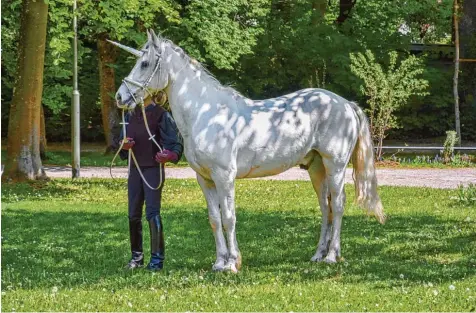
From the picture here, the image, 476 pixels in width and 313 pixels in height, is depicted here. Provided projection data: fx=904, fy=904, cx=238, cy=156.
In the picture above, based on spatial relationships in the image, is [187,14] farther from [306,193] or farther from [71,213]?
[71,213]

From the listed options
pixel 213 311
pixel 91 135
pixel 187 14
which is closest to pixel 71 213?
pixel 213 311

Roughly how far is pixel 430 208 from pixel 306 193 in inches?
138

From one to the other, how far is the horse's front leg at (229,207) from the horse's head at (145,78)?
3.62ft

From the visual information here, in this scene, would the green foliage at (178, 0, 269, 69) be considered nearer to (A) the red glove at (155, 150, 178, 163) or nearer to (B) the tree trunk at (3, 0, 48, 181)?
(B) the tree trunk at (3, 0, 48, 181)

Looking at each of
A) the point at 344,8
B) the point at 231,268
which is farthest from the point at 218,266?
the point at 344,8

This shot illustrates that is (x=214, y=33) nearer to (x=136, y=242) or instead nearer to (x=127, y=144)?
(x=136, y=242)

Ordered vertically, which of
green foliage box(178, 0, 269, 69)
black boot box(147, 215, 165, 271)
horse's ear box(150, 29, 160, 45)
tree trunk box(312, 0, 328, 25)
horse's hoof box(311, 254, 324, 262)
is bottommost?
horse's hoof box(311, 254, 324, 262)

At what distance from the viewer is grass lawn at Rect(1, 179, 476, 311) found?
25.0 ft

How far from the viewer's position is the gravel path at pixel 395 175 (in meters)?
21.8

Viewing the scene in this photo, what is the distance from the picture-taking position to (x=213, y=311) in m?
7.17

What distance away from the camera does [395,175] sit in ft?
79.2

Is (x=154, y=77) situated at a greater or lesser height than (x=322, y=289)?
greater

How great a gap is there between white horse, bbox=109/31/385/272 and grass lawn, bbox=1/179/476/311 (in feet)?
2.13

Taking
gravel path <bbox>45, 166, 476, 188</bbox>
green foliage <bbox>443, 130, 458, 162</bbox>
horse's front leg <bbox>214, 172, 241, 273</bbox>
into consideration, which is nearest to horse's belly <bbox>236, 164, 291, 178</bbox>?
horse's front leg <bbox>214, 172, 241, 273</bbox>
